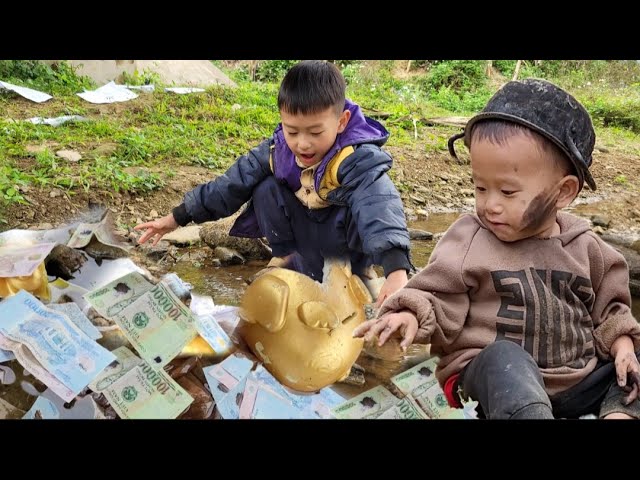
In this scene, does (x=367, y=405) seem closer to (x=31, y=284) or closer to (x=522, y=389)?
(x=522, y=389)

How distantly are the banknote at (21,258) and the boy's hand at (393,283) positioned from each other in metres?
0.76

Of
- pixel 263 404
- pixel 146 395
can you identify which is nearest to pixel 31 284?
pixel 146 395

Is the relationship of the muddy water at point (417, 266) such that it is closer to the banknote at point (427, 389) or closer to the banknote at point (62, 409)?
the banknote at point (427, 389)

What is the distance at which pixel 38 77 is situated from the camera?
2.01 metres

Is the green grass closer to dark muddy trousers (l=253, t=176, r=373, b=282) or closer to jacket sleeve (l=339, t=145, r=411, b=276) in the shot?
dark muddy trousers (l=253, t=176, r=373, b=282)

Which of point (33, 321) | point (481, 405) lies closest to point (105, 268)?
point (33, 321)

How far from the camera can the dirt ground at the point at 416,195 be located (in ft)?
6.31

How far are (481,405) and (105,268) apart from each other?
0.98 meters

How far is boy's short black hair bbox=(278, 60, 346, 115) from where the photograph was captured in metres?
1.44

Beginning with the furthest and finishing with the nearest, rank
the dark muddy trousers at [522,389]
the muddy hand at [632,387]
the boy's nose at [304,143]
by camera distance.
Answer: the boy's nose at [304,143]
the muddy hand at [632,387]
the dark muddy trousers at [522,389]

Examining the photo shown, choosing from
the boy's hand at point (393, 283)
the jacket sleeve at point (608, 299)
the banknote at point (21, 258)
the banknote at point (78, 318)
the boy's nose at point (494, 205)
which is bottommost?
the banknote at point (78, 318)

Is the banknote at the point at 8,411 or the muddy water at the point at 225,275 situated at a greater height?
the muddy water at the point at 225,275

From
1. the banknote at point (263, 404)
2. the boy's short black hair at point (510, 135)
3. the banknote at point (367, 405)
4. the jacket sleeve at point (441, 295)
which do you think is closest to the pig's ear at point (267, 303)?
the banknote at point (263, 404)

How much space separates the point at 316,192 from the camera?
157cm
